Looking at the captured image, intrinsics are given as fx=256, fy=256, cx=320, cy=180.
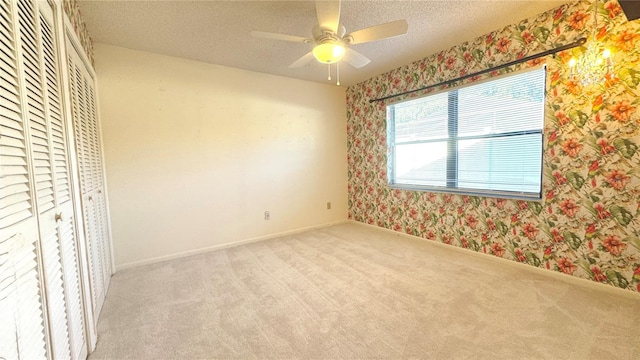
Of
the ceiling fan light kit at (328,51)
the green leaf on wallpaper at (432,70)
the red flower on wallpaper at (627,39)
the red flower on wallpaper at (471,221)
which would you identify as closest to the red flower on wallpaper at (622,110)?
the red flower on wallpaper at (627,39)

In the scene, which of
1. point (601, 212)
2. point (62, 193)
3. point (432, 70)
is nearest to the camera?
point (62, 193)

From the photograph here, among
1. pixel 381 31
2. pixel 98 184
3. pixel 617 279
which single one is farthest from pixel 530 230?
pixel 98 184

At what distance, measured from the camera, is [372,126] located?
13.4ft

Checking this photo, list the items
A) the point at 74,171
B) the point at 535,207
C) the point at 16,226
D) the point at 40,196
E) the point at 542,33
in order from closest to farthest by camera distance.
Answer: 1. the point at 16,226
2. the point at 40,196
3. the point at 74,171
4. the point at 542,33
5. the point at 535,207

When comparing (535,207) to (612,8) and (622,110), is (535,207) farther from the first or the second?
(612,8)

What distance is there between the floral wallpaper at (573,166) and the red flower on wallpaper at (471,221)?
0.5 inches

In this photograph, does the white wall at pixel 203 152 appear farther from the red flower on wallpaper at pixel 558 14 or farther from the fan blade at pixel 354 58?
the red flower on wallpaper at pixel 558 14

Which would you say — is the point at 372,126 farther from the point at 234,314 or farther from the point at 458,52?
the point at 234,314

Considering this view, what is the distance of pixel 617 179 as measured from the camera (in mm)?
2039

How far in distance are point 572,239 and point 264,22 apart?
3366 millimetres

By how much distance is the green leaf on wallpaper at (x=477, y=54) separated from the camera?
9.00ft

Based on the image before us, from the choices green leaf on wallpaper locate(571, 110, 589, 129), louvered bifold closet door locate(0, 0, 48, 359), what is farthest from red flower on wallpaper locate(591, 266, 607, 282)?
louvered bifold closet door locate(0, 0, 48, 359)

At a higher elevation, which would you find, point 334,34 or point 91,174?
point 334,34

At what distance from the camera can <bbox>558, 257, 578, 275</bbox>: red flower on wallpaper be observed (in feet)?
7.48
